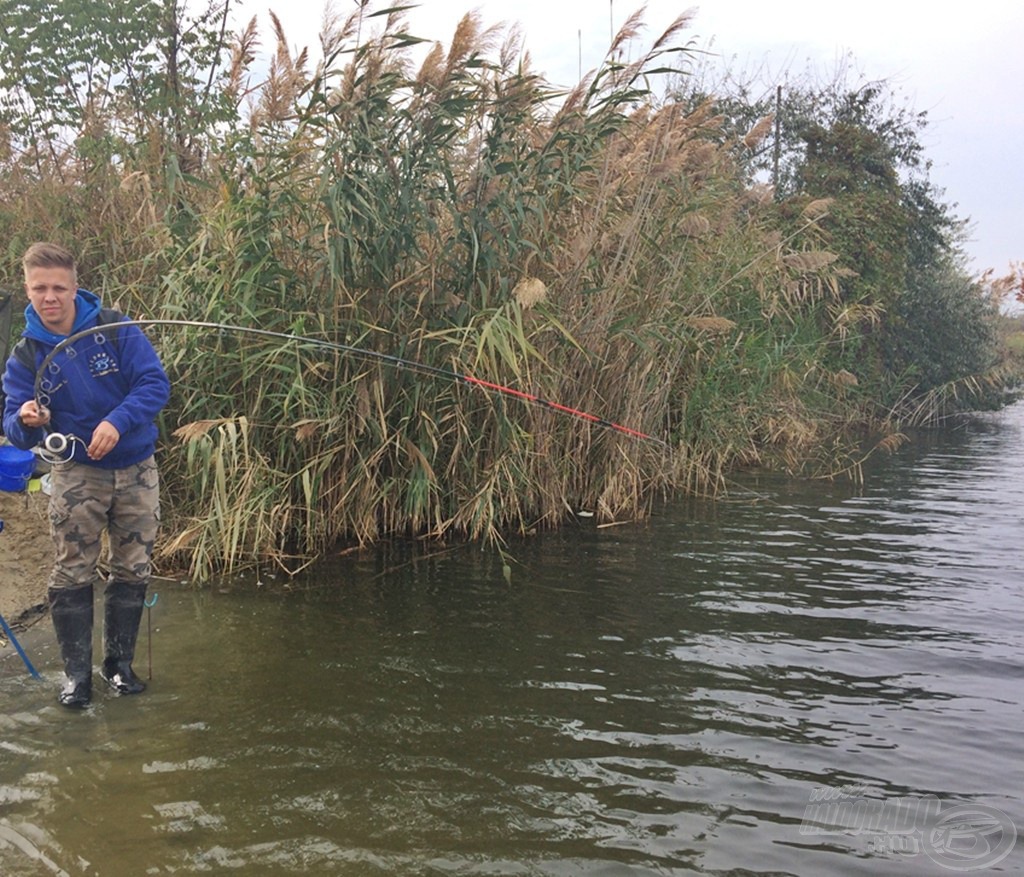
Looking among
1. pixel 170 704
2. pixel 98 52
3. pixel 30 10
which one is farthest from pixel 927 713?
pixel 30 10

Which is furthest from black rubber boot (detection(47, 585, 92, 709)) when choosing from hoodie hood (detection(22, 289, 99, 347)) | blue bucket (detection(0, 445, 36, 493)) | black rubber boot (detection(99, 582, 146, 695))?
hoodie hood (detection(22, 289, 99, 347))

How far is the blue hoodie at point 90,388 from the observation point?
3.44m

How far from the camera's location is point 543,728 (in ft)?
11.3

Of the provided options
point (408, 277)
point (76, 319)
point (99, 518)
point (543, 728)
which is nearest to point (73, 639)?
point (99, 518)

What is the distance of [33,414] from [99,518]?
50cm

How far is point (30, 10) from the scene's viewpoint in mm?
9289

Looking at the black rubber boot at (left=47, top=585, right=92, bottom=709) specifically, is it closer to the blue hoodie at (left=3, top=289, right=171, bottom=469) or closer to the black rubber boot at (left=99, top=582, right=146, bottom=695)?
the black rubber boot at (left=99, top=582, right=146, bottom=695)

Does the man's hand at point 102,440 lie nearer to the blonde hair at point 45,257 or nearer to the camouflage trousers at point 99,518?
the camouflage trousers at point 99,518

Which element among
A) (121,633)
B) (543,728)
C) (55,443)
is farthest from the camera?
(121,633)

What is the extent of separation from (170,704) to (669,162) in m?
4.89

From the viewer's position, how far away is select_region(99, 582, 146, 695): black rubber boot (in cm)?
364

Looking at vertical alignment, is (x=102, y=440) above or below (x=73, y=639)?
above

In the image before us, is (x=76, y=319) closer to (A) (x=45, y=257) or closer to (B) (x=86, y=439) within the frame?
(A) (x=45, y=257)

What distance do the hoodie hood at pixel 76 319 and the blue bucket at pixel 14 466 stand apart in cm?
47
